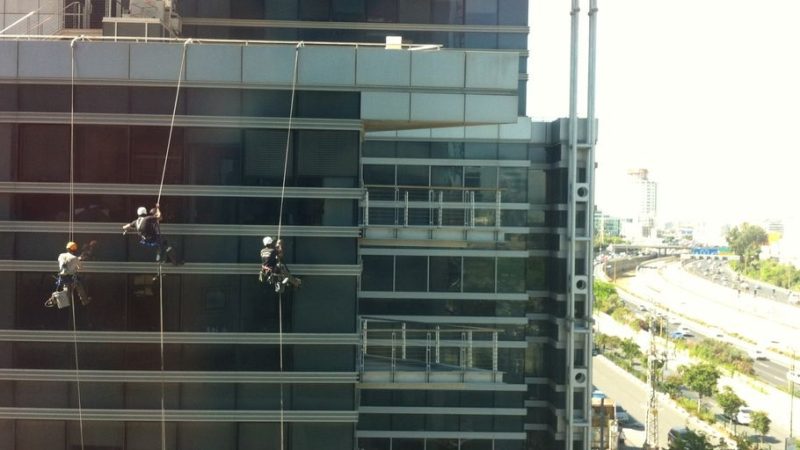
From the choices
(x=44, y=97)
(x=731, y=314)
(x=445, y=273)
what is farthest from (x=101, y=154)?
(x=731, y=314)

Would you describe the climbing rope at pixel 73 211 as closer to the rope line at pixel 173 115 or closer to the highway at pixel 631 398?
the rope line at pixel 173 115

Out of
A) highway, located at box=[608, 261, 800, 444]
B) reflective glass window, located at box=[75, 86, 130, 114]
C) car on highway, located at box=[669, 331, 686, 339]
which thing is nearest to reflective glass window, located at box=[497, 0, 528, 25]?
reflective glass window, located at box=[75, 86, 130, 114]

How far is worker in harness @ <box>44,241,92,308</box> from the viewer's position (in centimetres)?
1060

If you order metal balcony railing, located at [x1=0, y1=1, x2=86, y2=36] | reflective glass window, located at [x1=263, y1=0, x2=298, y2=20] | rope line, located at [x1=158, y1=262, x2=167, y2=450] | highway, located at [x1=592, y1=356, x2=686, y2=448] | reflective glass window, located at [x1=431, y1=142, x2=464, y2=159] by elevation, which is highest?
reflective glass window, located at [x1=263, y1=0, x2=298, y2=20]

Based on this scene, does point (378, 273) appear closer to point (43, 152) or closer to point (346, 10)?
point (346, 10)

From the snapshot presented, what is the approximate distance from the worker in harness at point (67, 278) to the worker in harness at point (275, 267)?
281 centimetres

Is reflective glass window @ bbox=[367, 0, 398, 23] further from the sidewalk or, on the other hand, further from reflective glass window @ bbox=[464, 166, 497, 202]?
the sidewalk

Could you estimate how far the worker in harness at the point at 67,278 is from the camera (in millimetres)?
10602

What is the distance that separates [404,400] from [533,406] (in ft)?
14.7

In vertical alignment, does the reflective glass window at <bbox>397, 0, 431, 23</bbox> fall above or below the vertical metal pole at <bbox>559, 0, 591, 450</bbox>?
above

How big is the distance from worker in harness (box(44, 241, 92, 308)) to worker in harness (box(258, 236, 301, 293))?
2.81m

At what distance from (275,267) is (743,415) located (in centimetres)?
3862

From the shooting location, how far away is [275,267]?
10898 millimetres

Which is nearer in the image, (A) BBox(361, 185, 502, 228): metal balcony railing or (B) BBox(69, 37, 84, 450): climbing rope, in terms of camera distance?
(B) BBox(69, 37, 84, 450): climbing rope
